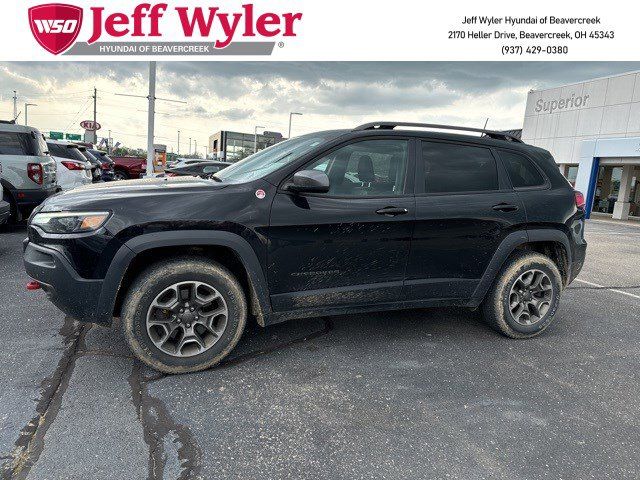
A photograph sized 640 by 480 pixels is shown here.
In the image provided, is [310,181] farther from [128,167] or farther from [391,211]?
[128,167]

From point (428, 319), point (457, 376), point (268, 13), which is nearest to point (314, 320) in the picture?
point (428, 319)

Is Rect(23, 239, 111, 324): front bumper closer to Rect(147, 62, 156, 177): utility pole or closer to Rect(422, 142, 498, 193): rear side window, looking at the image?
Rect(422, 142, 498, 193): rear side window

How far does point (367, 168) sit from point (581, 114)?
2820 cm

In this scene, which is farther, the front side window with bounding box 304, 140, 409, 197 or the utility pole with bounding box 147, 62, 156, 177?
the utility pole with bounding box 147, 62, 156, 177

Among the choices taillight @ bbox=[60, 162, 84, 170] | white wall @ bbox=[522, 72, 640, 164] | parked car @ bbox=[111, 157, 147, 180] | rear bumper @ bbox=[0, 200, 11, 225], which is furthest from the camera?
white wall @ bbox=[522, 72, 640, 164]

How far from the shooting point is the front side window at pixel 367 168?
3342 millimetres

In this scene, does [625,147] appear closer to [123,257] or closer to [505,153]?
[505,153]

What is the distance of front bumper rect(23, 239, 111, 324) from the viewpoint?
2.83 meters

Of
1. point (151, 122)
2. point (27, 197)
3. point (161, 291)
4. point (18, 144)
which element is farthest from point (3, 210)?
point (151, 122)

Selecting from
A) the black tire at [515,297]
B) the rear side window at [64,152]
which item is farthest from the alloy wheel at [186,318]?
the rear side window at [64,152]

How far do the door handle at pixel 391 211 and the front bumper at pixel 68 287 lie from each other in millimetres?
2009

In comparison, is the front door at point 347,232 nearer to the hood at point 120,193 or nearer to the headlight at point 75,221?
the hood at point 120,193

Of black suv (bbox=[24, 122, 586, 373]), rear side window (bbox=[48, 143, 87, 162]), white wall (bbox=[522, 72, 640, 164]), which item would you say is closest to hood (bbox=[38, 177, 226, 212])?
black suv (bbox=[24, 122, 586, 373])

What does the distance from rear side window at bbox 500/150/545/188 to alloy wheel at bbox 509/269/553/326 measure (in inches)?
31.3
